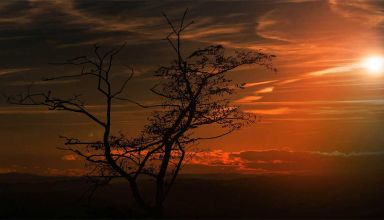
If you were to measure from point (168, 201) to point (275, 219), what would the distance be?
8.40 meters

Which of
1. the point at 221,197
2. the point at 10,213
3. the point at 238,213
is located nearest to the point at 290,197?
the point at 221,197

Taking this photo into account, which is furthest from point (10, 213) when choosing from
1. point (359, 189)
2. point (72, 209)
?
point (359, 189)

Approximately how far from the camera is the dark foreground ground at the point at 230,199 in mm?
28203

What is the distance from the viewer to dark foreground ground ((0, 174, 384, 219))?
2820 centimetres

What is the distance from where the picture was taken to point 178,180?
43.9 m

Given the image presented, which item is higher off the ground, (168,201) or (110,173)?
(110,173)

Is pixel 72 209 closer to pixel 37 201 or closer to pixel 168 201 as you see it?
pixel 37 201

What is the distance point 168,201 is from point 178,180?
8.51 m

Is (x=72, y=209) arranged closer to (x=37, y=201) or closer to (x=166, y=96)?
(x=37, y=201)

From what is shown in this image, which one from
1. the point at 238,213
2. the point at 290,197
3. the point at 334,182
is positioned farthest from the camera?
the point at 334,182

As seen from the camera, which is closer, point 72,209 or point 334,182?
point 72,209

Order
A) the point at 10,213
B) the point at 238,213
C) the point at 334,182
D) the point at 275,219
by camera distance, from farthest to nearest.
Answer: the point at 334,182
the point at 238,213
the point at 275,219
the point at 10,213

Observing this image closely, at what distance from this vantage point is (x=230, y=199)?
37.6 metres

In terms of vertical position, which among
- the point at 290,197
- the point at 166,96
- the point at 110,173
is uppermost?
the point at 166,96
